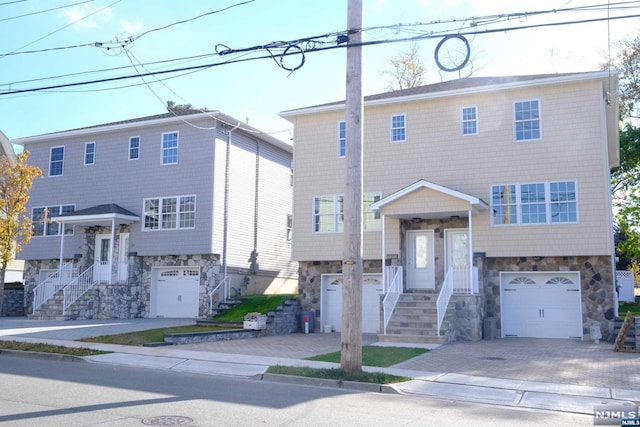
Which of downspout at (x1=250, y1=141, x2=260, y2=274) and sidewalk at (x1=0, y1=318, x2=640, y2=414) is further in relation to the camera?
downspout at (x1=250, y1=141, x2=260, y2=274)

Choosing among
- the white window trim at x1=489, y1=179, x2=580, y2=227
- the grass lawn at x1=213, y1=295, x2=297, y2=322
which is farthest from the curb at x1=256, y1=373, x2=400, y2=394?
the white window trim at x1=489, y1=179, x2=580, y2=227

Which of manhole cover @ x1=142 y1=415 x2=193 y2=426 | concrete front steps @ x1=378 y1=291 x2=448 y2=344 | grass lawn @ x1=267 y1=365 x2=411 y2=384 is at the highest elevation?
concrete front steps @ x1=378 y1=291 x2=448 y2=344

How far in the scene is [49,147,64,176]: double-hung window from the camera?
30031mm

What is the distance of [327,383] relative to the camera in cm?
1118

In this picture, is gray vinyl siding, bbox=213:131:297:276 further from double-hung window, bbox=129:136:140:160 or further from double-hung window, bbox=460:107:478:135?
double-hung window, bbox=460:107:478:135

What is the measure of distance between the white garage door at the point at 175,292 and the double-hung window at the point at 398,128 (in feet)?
34.5

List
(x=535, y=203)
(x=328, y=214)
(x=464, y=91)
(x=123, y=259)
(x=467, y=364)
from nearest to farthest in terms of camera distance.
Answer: (x=467, y=364), (x=535, y=203), (x=464, y=91), (x=328, y=214), (x=123, y=259)

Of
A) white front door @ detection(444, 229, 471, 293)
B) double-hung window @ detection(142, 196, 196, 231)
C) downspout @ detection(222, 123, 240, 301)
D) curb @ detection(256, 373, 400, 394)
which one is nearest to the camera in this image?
curb @ detection(256, 373, 400, 394)

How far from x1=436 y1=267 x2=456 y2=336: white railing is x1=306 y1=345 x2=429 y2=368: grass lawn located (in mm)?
2069

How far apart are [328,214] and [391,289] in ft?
15.8

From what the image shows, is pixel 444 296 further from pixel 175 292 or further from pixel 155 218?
pixel 155 218

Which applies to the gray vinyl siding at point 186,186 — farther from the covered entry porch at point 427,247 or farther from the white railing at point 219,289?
the covered entry porch at point 427,247

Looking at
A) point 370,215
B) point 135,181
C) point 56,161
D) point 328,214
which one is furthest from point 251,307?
point 56,161

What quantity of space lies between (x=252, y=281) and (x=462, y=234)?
430 inches
